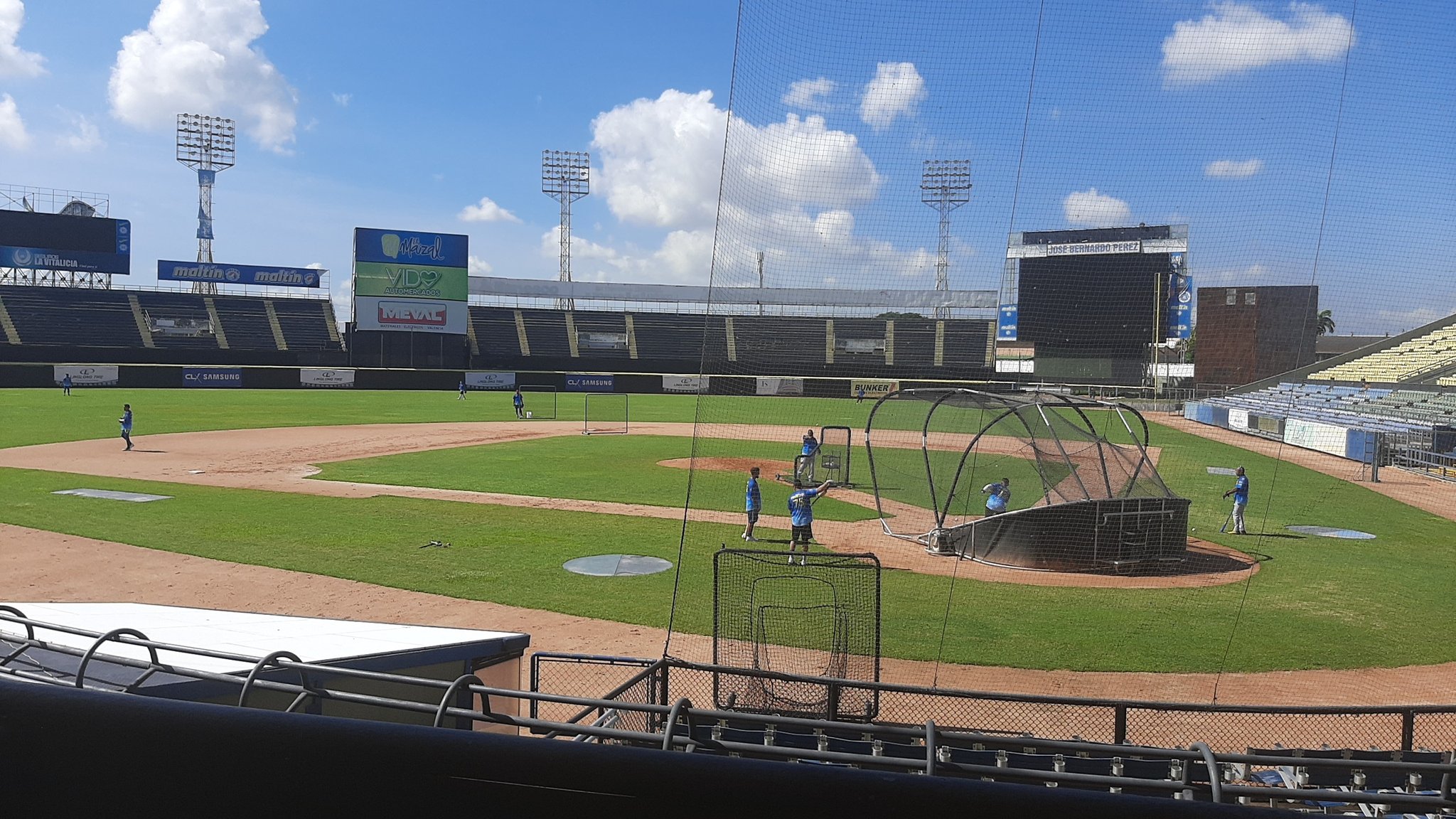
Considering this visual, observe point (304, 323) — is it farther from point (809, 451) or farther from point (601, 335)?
point (809, 451)

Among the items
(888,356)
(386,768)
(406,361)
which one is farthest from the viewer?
(406,361)

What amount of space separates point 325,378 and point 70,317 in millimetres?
17636

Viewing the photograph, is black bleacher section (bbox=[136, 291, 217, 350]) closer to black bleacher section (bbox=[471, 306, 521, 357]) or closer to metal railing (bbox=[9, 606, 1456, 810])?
black bleacher section (bbox=[471, 306, 521, 357])

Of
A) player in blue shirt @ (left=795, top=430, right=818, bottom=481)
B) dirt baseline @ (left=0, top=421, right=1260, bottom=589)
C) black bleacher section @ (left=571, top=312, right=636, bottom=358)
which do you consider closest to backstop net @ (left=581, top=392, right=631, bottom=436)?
dirt baseline @ (left=0, top=421, right=1260, bottom=589)

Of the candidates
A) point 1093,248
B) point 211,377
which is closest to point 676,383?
point 211,377

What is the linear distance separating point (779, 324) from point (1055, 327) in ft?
10.4

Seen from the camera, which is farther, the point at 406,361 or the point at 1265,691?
the point at 406,361

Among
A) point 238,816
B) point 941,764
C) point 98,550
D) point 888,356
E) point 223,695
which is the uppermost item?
point 888,356

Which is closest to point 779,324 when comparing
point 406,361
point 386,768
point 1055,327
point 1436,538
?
point 1055,327

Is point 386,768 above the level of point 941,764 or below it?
above

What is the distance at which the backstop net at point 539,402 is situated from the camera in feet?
148

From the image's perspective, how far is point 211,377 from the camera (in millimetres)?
56875

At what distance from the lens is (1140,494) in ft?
48.7

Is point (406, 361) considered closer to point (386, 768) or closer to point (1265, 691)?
point (1265, 691)
